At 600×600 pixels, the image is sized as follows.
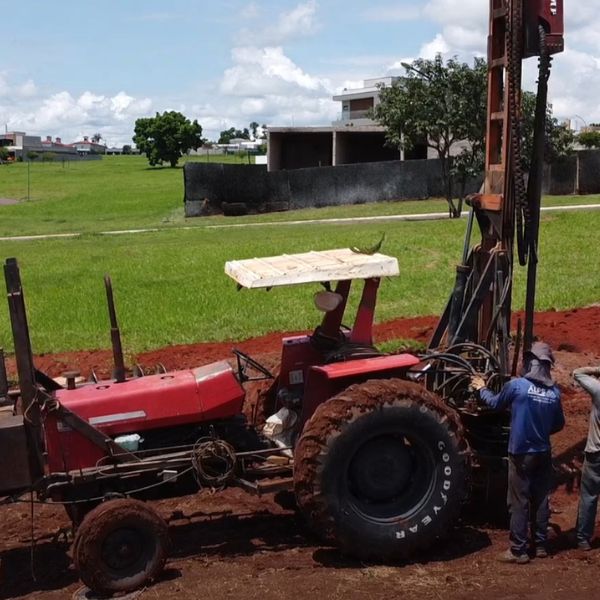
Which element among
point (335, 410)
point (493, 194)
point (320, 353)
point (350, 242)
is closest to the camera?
point (335, 410)

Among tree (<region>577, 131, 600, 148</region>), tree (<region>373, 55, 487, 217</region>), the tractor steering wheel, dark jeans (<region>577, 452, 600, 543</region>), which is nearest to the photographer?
dark jeans (<region>577, 452, 600, 543</region>)

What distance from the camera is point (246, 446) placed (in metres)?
7.06

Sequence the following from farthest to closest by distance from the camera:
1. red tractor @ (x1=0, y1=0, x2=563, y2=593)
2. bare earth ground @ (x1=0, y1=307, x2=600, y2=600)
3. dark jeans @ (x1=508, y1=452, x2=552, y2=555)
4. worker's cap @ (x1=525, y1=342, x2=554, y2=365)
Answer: worker's cap @ (x1=525, y1=342, x2=554, y2=365) < dark jeans @ (x1=508, y1=452, x2=552, y2=555) < red tractor @ (x1=0, y1=0, x2=563, y2=593) < bare earth ground @ (x1=0, y1=307, x2=600, y2=600)

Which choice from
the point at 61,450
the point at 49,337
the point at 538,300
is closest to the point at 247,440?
the point at 61,450

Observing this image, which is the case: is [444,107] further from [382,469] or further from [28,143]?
[28,143]

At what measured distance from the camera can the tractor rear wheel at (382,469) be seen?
6.41 m

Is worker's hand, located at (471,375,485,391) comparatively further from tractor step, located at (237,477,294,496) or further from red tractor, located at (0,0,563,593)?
tractor step, located at (237,477,294,496)

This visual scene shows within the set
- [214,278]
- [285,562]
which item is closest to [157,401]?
[285,562]

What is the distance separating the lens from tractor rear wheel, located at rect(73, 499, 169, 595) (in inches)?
242

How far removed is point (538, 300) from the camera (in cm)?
1496

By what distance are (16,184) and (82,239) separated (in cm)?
4124

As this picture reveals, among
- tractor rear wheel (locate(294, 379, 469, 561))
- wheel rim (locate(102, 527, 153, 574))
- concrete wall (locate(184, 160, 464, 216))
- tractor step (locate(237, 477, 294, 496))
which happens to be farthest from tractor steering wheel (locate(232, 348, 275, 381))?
concrete wall (locate(184, 160, 464, 216))

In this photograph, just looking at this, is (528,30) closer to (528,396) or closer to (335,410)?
(528,396)

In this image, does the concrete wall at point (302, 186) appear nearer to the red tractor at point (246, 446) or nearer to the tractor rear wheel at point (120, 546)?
the red tractor at point (246, 446)
